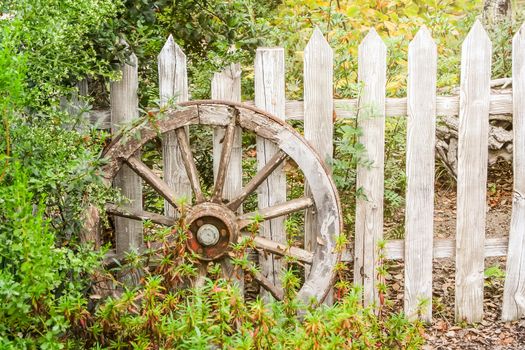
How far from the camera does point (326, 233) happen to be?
13.8ft

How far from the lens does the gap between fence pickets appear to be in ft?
13.9

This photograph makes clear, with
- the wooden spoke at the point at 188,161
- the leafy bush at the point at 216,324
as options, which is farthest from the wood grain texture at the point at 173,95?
the leafy bush at the point at 216,324

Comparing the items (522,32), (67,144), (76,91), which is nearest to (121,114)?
(76,91)

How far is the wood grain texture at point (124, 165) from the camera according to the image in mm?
4160

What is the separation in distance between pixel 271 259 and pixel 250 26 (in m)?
1.34

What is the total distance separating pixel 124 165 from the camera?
4.28m

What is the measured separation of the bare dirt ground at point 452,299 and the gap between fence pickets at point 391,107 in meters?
1.00

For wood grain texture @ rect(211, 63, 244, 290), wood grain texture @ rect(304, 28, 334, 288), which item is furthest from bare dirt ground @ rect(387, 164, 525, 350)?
wood grain texture @ rect(211, 63, 244, 290)

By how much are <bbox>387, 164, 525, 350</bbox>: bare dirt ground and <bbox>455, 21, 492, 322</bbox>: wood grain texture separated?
11 cm

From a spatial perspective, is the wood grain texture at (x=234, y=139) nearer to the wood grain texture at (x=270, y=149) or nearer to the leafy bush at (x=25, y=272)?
the wood grain texture at (x=270, y=149)

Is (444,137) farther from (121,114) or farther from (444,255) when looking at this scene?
(121,114)

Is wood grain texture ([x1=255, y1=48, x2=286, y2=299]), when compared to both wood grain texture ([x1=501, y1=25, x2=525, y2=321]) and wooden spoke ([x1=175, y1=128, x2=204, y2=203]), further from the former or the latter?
wood grain texture ([x1=501, y1=25, x2=525, y2=321])

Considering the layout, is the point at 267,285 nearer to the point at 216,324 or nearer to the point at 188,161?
the point at 188,161

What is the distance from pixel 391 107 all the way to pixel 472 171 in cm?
62
